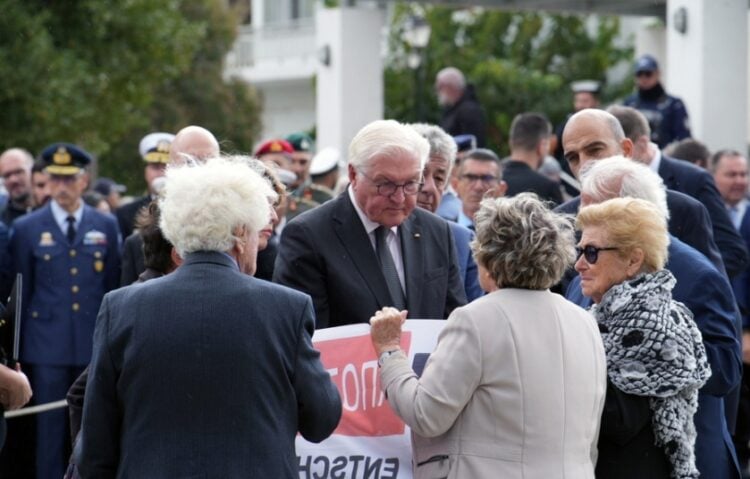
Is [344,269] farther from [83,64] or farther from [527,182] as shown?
[83,64]

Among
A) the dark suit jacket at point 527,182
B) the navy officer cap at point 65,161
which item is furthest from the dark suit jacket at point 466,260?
the navy officer cap at point 65,161

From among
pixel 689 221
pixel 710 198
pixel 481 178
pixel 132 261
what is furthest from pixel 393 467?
pixel 481 178

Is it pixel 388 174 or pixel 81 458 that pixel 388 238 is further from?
pixel 81 458

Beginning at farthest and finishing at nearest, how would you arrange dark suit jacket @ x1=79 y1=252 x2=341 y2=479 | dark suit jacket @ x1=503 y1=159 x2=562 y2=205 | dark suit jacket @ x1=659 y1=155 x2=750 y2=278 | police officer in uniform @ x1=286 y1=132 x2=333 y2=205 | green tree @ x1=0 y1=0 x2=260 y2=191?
green tree @ x1=0 y1=0 x2=260 y2=191, police officer in uniform @ x1=286 y1=132 x2=333 y2=205, dark suit jacket @ x1=503 y1=159 x2=562 y2=205, dark suit jacket @ x1=659 y1=155 x2=750 y2=278, dark suit jacket @ x1=79 y1=252 x2=341 y2=479

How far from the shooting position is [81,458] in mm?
4984

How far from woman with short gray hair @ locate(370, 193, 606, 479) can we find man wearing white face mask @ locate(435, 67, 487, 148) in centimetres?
898

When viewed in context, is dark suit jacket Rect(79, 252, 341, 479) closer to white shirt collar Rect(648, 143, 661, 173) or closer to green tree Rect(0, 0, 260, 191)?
white shirt collar Rect(648, 143, 661, 173)

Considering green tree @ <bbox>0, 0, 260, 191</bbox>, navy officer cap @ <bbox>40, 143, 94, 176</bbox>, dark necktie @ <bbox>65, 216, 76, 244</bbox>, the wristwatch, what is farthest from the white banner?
green tree @ <bbox>0, 0, 260, 191</bbox>

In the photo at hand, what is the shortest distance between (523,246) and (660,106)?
8.87m

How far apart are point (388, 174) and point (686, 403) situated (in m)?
1.57

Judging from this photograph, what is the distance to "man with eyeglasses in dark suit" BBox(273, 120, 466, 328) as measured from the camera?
249 inches

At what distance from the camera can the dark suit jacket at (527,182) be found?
35.1ft

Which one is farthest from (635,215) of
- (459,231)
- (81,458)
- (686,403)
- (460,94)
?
(460,94)

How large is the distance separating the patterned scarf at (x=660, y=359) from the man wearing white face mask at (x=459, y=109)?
342 inches
